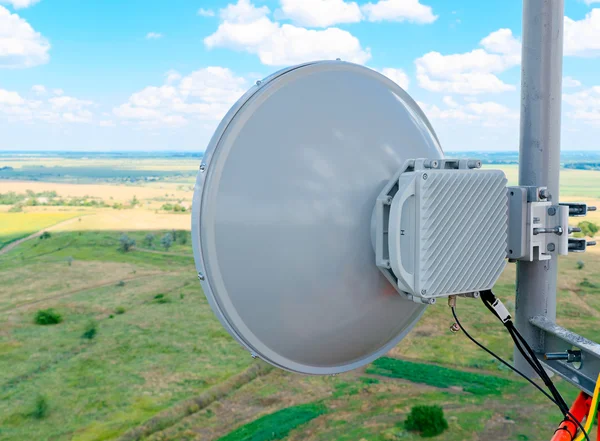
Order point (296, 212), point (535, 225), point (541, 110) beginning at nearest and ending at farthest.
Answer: point (296, 212)
point (535, 225)
point (541, 110)

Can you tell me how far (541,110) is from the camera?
177cm

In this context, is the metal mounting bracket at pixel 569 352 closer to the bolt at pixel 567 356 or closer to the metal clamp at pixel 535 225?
the bolt at pixel 567 356

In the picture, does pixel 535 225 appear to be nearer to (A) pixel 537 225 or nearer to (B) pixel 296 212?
(A) pixel 537 225

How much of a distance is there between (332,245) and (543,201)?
2.49 feet

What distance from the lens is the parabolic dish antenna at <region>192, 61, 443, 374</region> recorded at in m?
1.22

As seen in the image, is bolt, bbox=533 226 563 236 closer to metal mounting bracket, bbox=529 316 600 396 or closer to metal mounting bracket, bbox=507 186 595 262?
metal mounting bracket, bbox=507 186 595 262

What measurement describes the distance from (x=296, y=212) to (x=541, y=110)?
3.45 feet

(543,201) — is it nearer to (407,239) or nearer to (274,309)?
(407,239)

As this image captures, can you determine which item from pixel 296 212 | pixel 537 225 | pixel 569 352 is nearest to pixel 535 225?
pixel 537 225

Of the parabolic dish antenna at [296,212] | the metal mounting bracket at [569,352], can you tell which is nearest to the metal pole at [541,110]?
the metal mounting bracket at [569,352]

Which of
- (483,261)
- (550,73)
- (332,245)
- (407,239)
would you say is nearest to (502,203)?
(483,261)

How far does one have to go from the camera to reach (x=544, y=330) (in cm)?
178

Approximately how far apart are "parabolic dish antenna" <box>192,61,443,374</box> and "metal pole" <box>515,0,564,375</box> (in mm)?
635

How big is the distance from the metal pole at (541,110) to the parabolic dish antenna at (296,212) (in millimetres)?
635
